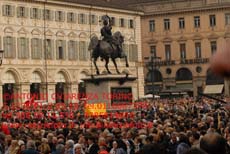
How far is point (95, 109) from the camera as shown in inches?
1257

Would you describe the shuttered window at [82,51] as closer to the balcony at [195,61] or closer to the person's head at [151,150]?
the balcony at [195,61]

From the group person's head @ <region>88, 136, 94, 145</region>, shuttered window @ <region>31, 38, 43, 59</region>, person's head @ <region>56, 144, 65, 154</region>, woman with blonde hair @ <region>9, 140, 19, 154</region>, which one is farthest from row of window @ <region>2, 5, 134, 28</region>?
person's head @ <region>56, 144, 65, 154</region>

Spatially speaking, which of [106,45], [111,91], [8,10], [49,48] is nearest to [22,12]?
[8,10]

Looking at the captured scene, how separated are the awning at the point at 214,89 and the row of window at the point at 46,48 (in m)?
16.2

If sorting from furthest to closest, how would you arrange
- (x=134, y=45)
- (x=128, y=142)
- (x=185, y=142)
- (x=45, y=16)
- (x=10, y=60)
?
(x=134, y=45)
(x=45, y=16)
(x=10, y=60)
(x=128, y=142)
(x=185, y=142)

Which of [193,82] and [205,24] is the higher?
[205,24]

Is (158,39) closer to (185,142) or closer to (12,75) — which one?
(12,75)

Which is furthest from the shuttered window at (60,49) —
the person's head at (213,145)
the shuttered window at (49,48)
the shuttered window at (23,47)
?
the person's head at (213,145)

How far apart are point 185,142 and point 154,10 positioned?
254 ft

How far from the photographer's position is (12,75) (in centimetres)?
6438

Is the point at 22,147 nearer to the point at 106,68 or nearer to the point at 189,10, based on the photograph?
the point at 106,68

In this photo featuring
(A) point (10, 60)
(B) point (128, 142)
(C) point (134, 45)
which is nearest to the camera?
(B) point (128, 142)

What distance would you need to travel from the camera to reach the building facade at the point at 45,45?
6362cm

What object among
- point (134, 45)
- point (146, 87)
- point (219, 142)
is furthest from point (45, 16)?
point (219, 142)
